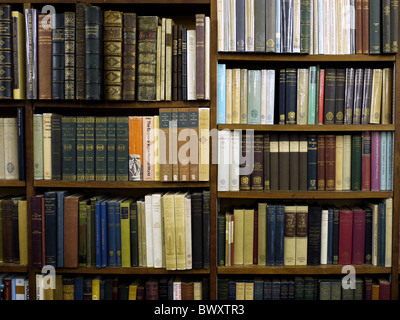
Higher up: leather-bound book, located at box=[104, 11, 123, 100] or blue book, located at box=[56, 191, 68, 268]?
leather-bound book, located at box=[104, 11, 123, 100]

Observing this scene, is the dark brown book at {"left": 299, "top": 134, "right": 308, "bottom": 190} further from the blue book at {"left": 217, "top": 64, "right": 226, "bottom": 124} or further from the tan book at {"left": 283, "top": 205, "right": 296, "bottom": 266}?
the blue book at {"left": 217, "top": 64, "right": 226, "bottom": 124}

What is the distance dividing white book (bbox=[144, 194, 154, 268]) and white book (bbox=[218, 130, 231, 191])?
1.10ft

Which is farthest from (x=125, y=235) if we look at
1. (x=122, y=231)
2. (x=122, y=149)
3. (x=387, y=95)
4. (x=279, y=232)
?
(x=387, y=95)

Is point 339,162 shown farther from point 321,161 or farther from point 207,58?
point 207,58

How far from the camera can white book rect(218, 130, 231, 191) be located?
1.50m

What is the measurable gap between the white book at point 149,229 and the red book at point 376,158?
105cm

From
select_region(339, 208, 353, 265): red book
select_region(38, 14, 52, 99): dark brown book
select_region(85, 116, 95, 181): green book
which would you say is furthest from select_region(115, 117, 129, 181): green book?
select_region(339, 208, 353, 265): red book

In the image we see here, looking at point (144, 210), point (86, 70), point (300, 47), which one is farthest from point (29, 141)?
point (300, 47)

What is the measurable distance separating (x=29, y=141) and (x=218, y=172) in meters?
0.89

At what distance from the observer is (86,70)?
4.66 ft

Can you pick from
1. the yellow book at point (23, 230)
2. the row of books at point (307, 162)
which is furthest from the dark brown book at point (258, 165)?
the yellow book at point (23, 230)

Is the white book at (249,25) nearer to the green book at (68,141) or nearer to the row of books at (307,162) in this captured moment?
the row of books at (307,162)

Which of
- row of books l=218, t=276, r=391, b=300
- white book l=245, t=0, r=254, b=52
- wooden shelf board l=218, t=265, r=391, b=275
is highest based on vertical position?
Answer: white book l=245, t=0, r=254, b=52

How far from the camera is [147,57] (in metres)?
1.47
